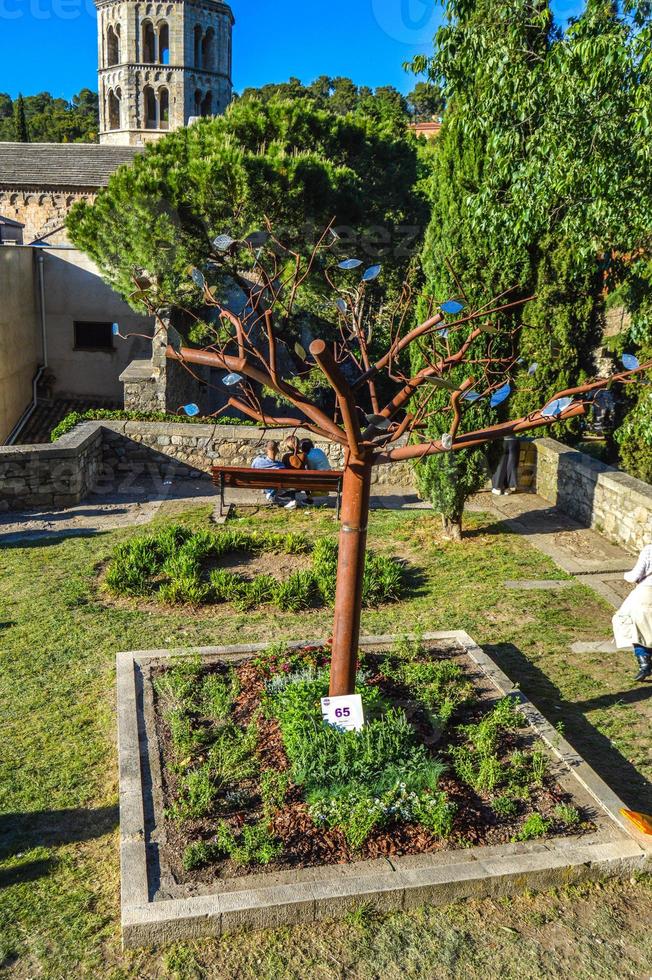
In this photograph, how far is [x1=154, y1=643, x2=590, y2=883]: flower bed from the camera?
4496 mm

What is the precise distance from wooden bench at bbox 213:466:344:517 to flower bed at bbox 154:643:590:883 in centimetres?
404

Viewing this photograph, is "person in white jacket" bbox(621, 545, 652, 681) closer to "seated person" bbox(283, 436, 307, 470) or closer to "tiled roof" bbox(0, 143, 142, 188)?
"seated person" bbox(283, 436, 307, 470)

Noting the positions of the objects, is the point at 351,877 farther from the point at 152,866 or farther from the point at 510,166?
the point at 510,166

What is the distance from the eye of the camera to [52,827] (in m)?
4.82

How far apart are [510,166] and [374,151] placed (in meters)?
17.2

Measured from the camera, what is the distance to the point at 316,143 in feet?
Result: 63.6

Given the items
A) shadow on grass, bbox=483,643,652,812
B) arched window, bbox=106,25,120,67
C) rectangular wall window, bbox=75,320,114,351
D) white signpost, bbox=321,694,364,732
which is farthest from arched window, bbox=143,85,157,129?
white signpost, bbox=321,694,364,732

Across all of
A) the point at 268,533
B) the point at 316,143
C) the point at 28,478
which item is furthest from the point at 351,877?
the point at 316,143

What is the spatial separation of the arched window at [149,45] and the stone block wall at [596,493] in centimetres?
4978

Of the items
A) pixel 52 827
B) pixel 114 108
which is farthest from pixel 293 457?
pixel 114 108

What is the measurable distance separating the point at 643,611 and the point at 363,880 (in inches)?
142

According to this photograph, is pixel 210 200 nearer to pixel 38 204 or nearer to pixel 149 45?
pixel 38 204

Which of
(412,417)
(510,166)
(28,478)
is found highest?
(510,166)

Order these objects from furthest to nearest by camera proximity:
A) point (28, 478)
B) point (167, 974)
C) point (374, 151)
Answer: point (374, 151), point (28, 478), point (167, 974)
